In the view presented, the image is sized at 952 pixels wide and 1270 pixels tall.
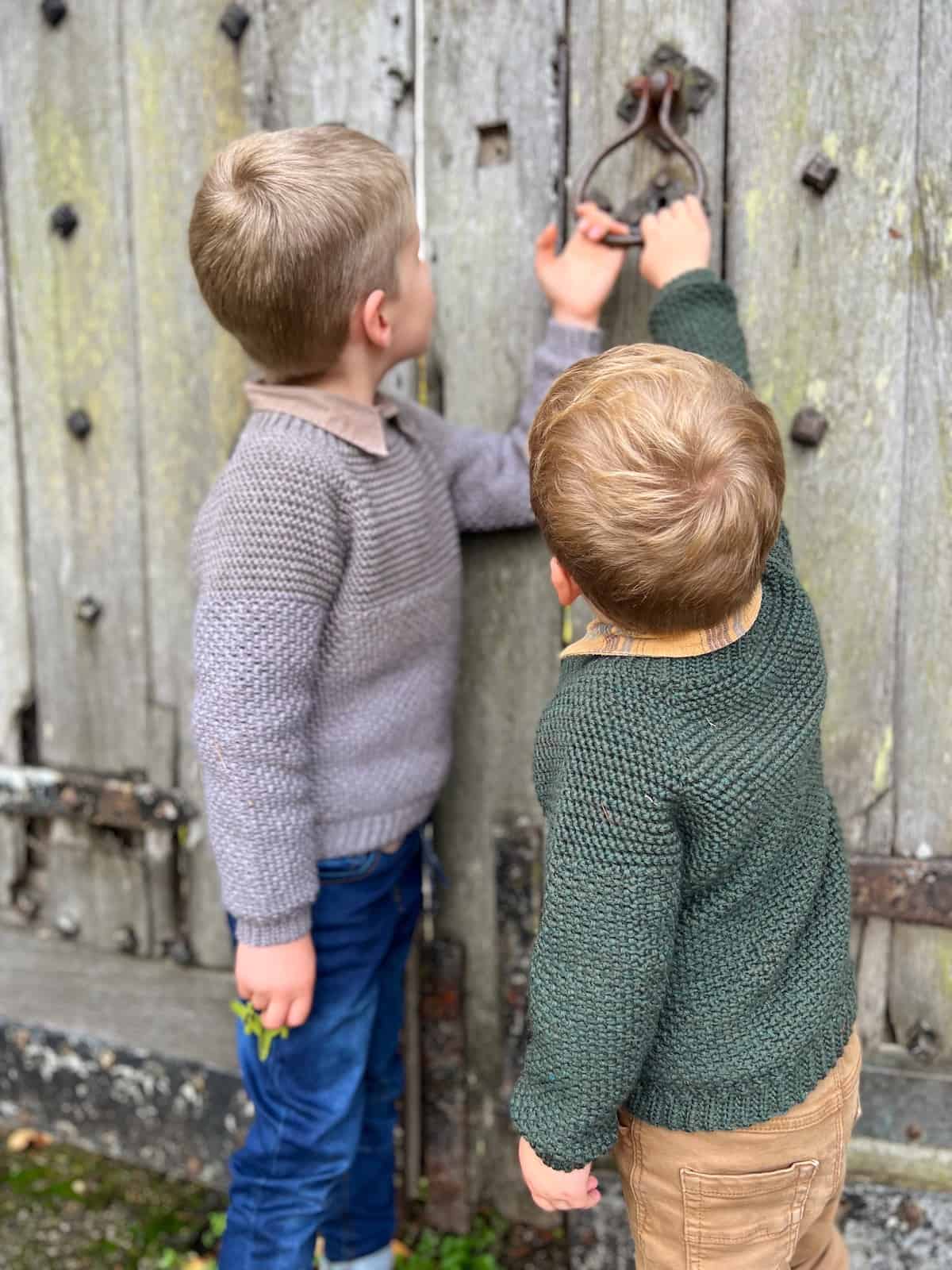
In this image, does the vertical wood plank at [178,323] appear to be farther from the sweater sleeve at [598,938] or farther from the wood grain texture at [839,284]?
the sweater sleeve at [598,938]

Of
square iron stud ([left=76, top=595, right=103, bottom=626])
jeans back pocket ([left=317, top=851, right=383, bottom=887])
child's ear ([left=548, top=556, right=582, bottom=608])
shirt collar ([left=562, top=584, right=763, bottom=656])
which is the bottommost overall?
jeans back pocket ([left=317, top=851, right=383, bottom=887])

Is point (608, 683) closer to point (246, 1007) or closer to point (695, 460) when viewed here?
point (695, 460)

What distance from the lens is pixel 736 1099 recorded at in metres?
1.12

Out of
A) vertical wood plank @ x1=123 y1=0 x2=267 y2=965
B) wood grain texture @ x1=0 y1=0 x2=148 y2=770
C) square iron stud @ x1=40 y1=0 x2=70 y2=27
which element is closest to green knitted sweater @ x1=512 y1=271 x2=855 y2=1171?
vertical wood plank @ x1=123 y1=0 x2=267 y2=965

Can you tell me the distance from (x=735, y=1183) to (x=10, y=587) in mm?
1401

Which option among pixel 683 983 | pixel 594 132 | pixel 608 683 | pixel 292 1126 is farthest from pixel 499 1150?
pixel 594 132

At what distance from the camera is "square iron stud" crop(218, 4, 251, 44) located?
160 cm

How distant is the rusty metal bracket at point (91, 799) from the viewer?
1882mm

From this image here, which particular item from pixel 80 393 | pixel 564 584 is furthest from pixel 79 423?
pixel 564 584

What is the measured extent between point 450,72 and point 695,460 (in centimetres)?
85

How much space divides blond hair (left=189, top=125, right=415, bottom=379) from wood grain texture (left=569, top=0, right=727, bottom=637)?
29 centimetres

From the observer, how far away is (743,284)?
4.80 ft

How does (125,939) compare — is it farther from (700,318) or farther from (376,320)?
(700,318)

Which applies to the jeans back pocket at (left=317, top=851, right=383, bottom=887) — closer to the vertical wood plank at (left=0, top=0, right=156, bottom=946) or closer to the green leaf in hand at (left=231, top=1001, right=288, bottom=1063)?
the green leaf in hand at (left=231, top=1001, right=288, bottom=1063)
